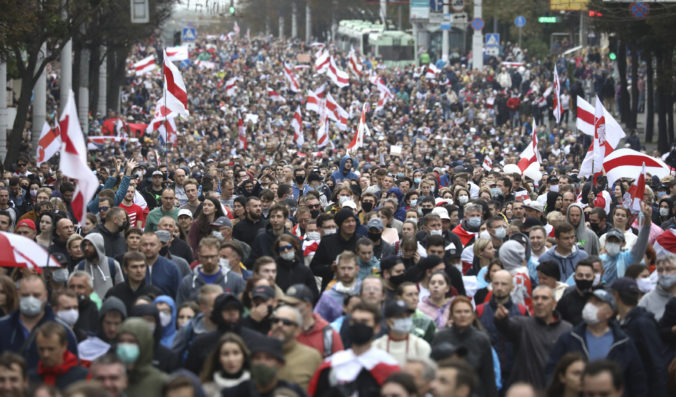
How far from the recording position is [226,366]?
772 centimetres

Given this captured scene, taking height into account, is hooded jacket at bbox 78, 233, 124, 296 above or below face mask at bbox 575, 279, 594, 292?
below

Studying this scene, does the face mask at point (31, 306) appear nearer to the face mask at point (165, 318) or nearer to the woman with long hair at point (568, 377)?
the face mask at point (165, 318)

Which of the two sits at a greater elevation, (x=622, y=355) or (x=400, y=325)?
(x=400, y=325)

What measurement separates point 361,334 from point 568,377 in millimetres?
1234

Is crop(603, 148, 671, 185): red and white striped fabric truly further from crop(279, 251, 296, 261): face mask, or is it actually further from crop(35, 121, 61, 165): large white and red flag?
crop(35, 121, 61, 165): large white and red flag

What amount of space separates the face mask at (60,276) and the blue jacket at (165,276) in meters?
0.79

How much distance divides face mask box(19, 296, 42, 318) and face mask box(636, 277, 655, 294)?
454cm

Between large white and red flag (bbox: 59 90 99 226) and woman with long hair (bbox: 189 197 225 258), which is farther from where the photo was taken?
woman with long hair (bbox: 189 197 225 258)

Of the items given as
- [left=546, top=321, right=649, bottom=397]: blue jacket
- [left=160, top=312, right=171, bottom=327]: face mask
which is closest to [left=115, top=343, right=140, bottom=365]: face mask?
[left=160, top=312, right=171, bottom=327]: face mask

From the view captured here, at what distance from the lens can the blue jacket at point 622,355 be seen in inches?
345

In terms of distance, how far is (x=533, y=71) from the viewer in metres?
55.2

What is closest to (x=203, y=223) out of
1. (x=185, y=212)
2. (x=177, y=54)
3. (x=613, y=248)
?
(x=185, y=212)

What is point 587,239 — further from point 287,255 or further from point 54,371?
point 54,371

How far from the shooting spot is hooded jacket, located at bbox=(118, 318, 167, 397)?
764 cm
